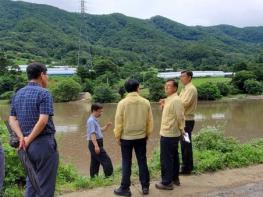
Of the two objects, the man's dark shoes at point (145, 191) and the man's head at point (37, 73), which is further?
the man's dark shoes at point (145, 191)

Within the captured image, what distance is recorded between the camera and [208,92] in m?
47.7

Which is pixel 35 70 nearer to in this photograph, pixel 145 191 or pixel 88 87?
pixel 145 191

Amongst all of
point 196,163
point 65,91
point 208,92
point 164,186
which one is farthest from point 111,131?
point 65,91

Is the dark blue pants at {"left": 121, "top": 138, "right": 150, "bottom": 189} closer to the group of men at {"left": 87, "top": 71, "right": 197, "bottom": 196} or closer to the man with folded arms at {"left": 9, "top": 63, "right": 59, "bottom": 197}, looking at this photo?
the group of men at {"left": 87, "top": 71, "right": 197, "bottom": 196}

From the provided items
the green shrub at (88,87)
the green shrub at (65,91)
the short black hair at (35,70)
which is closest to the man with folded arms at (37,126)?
the short black hair at (35,70)

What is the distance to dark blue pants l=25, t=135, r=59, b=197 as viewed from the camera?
12.9 ft

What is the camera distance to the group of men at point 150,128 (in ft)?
16.9

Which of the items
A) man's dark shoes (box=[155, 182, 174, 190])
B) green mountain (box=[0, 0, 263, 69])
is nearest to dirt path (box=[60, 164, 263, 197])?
man's dark shoes (box=[155, 182, 174, 190])

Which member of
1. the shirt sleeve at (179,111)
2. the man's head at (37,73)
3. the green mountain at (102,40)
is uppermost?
the green mountain at (102,40)

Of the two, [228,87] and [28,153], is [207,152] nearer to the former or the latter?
[28,153]

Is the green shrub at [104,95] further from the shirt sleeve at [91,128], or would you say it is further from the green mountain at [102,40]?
the shirt sleeve at [91,128]

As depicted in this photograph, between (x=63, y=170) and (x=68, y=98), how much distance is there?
1718 inches

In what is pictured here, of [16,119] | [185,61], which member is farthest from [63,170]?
[185,61]

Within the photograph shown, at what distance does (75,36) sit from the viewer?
394ft
